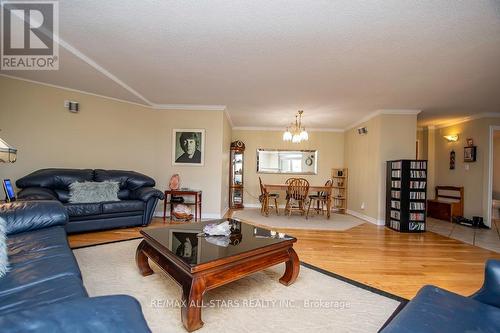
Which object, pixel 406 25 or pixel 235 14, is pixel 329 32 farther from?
pixel 235 14

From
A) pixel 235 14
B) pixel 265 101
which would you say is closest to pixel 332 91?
pixel 265 101

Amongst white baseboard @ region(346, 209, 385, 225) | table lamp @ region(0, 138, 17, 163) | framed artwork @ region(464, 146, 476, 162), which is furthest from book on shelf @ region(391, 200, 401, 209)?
table lamp @ region(0, 138, 17, 163)

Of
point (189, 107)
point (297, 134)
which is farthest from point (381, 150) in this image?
point (189, 107)

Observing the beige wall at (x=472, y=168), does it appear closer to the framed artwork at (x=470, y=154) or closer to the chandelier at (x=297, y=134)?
the framed artwork at (x=470, y=154)

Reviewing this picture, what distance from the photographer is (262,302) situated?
1.77 meters

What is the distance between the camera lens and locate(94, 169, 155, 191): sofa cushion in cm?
401

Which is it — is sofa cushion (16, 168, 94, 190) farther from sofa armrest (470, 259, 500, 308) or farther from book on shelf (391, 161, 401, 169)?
book on shelf (391, 161, 401, 169)

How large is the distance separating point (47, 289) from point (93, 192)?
9.61 feet

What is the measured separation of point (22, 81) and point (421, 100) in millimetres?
6626

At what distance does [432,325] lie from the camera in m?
0.97

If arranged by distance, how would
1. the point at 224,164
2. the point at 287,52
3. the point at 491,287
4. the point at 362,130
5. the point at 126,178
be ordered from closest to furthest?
the point at 491,287
the point at 287,52
the point at 126,178
the point at 224,164
the point at 362,130

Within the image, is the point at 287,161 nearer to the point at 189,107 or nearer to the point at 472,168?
the point at 189,107

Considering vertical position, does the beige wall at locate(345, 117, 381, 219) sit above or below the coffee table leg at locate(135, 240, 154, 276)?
above

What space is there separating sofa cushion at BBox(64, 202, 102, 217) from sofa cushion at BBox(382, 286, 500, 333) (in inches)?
150
